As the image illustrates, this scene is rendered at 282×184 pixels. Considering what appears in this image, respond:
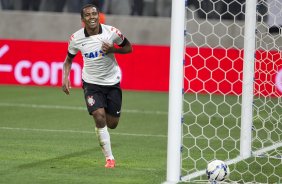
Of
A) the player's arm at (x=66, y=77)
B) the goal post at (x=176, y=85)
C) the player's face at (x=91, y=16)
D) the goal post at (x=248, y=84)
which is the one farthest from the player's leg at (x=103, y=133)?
the goal post at (x=248, y=84)

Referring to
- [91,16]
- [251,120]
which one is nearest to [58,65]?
[251,120]

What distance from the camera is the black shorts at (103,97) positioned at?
955 centimetres

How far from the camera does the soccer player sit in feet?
31.1

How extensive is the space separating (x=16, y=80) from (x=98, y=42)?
33.7 ft

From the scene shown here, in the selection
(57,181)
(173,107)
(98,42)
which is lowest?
(57,181)

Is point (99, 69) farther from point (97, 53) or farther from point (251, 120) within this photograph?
point (251, 120)

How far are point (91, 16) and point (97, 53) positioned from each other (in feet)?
1.52

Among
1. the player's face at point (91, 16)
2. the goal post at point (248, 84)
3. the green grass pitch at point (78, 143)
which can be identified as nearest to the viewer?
the green grass pitch at point (78, 143)

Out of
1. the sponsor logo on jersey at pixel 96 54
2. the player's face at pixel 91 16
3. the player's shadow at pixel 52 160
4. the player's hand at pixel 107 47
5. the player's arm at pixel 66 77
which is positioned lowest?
the player's shadow at pixel 52 160

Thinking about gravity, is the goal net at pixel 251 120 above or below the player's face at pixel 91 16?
below

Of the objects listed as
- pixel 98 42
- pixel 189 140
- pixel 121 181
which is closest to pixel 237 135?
pixel 189 140

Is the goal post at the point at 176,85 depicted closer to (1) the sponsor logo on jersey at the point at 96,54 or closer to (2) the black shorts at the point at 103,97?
(2) the black shorts at the point at 103,97

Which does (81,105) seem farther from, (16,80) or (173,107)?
(173,107)

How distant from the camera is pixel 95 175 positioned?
28.5ft
